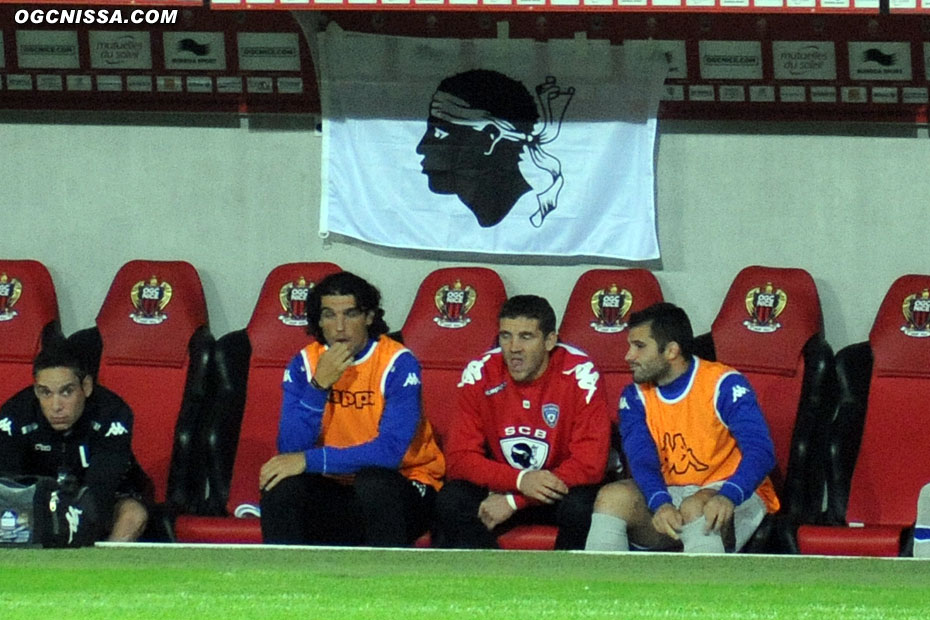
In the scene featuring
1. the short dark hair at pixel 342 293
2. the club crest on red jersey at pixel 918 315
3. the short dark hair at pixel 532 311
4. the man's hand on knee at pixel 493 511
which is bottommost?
the man's hand on knee at pixel 493 511

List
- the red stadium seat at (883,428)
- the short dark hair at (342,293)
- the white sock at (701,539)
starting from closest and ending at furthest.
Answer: the white sock at (701,539), the short dark hair at (342,293), the red stadium seat at (883,428)

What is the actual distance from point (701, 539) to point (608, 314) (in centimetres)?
146

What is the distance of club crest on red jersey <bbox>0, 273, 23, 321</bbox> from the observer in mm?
7164

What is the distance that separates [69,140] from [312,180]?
3.50 ft

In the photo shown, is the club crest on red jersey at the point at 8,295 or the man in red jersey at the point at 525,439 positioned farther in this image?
the club crest on red jersey at the point at 8,295

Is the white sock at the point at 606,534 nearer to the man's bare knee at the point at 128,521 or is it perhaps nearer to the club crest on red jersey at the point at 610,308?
the club crest on red jersey at the point at 610,308

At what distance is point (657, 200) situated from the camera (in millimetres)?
7285

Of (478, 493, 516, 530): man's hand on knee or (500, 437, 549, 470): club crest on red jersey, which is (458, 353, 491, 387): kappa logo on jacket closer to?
(500, 437, 549, 470): club crest on red jersey

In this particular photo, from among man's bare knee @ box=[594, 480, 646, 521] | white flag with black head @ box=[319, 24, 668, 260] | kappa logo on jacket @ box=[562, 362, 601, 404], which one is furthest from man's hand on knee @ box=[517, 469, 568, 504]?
white flag with black head @ box=[319, 24, 668, 260]

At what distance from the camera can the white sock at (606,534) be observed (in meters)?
5.73

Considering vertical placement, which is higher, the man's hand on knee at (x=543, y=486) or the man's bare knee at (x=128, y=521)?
the man's hand on knee at (x=543, y=486)

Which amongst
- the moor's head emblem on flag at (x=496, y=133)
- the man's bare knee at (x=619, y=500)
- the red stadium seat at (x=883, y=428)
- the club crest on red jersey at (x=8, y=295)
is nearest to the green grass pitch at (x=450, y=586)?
the man's bare knee at (x=619, y=500)

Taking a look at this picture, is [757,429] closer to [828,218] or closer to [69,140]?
[828,218]

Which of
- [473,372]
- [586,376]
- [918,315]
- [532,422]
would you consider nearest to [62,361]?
[473,372]
